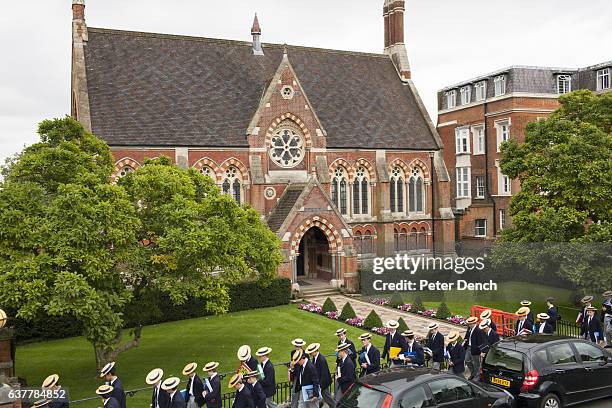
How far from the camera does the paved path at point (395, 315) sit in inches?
931

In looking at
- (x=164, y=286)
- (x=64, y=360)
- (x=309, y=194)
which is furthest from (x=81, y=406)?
(x=309, y=194)

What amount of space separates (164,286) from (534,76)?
38.1 metres

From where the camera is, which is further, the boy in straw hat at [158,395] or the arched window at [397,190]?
the arched window at [397,190]

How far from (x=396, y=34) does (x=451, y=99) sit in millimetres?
10524

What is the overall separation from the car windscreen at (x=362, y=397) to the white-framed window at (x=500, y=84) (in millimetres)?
38715

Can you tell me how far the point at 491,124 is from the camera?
45719 millimetres

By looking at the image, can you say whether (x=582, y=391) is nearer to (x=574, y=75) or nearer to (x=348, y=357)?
(x=348, y=357)

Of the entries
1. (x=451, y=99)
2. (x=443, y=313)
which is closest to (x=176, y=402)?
(x=443, y=313)

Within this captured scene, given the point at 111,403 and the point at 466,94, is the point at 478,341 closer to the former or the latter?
Answer: the point at 111,403

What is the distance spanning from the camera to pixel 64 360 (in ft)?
67.8

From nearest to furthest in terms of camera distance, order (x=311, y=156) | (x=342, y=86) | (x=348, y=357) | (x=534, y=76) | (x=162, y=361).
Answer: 1. (x=348, y=357)
2. (x=162, y=361)
3. (x=311, y=156)
4. (x=342, y=86)
5. (x=534, y=76)

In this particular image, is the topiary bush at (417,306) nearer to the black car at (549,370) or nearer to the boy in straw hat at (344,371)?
the black car at (549,370)

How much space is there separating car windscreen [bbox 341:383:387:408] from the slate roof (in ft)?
78.6

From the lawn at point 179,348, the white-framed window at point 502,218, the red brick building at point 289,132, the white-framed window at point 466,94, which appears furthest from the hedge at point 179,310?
the white-framed window at point 466,94
